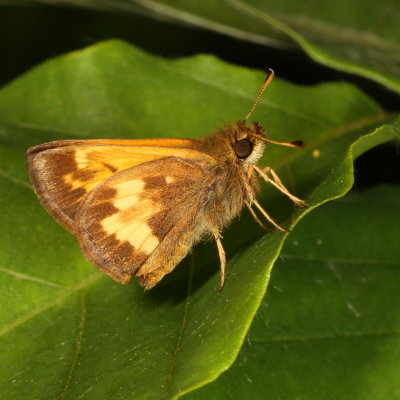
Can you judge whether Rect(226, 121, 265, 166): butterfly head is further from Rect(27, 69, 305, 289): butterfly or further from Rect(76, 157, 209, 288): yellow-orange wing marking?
Rect(76, 157, 209, 288): yellow-orange wing marking

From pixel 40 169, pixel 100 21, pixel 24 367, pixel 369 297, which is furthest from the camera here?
pixel 100 21

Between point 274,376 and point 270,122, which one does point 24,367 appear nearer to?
point 274,376

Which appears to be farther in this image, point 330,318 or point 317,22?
point 317,22

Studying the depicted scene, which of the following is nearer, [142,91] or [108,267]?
[108,267]

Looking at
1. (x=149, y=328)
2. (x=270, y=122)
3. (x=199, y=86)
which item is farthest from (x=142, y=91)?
(x=149, y=328)

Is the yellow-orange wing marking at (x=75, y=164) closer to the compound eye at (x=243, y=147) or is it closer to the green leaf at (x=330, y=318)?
the compound eye at (x=243, y=147)

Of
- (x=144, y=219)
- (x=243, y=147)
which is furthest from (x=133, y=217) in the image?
(x=243, y=147)

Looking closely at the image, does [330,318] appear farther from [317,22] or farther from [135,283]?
[317,22]

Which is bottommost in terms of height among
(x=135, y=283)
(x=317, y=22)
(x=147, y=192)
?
(x=135, y=283)

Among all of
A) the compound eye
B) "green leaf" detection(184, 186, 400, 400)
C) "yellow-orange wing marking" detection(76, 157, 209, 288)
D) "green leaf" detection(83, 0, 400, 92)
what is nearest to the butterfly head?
the compound eye
